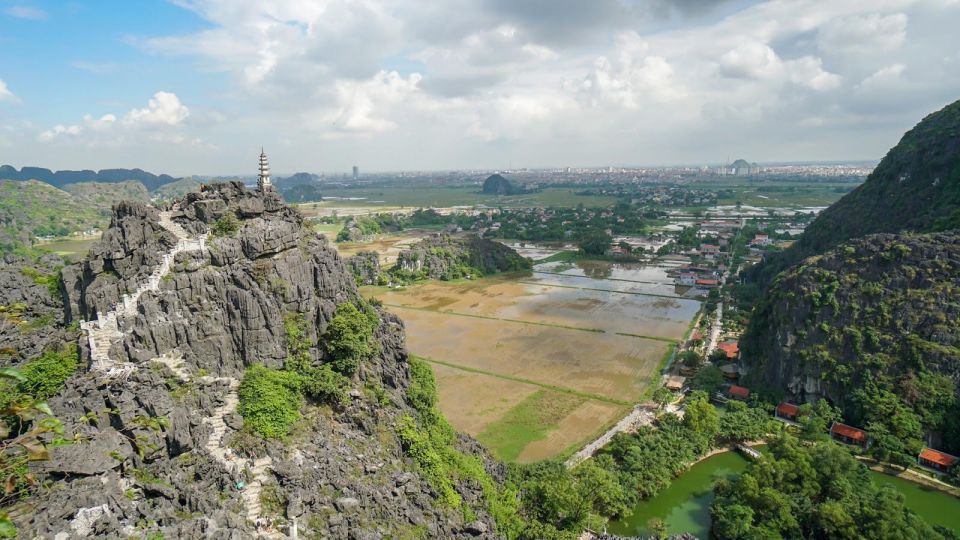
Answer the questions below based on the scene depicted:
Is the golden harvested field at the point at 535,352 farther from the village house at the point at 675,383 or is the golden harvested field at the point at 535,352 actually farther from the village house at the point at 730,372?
the village house at the point at 730,372

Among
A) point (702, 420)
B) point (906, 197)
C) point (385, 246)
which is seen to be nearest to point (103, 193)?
point (385, 246)

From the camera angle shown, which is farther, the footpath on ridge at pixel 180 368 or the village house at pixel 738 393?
the village house at pixel 738 393

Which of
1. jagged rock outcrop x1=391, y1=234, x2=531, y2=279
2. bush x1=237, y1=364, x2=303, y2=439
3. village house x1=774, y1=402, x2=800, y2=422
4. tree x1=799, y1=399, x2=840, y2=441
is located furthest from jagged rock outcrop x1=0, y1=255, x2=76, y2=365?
jagged rock outcrop x1=391, y1=234, x2=531, y2=279

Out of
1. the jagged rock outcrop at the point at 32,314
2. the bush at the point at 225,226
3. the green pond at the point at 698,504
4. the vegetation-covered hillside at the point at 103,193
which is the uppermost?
the vegetation-covered hillside at the point at 103,193

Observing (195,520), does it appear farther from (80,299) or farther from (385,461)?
(80,299)

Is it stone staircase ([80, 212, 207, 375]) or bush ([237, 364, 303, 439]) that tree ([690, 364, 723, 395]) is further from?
stone staircase ([80, 212, 207, 375])

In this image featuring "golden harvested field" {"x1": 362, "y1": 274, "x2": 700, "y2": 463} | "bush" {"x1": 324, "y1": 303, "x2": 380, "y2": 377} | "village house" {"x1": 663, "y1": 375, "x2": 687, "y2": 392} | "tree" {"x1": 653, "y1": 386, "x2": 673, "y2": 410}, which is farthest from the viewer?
"village house" {"x1": 663, "y1": 375, "x2": 687, "y2": 392}

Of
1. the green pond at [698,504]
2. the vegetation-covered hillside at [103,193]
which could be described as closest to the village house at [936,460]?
the green pond at [698,504]
